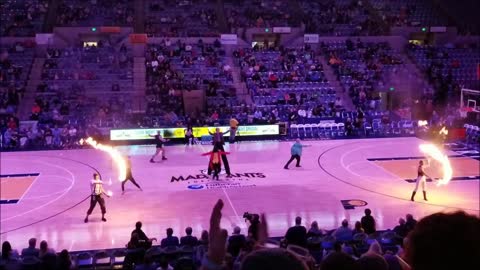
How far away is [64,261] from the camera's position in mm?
8758

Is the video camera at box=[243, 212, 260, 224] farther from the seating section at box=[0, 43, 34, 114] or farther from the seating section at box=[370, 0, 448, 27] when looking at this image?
the seating section at box=[370, 0, 448, 27]

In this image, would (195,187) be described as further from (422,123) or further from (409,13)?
(409,13)

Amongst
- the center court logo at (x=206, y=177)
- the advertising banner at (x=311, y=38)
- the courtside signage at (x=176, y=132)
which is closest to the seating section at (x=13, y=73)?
the courtside signage at (x=176, y=132)

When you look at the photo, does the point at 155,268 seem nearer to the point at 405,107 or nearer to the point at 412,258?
the point at 412,258

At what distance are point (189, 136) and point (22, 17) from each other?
17240mm

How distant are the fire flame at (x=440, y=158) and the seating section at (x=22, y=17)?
2469 centimetres

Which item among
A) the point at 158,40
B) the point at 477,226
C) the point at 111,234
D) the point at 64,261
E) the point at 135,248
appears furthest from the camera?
the point at 158,40

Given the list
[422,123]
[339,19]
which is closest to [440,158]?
[422,123]

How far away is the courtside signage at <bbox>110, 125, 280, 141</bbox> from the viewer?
88.4 ft

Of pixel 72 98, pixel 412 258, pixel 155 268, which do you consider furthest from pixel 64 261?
pixel 72 98

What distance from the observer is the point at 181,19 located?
38875 millimetres

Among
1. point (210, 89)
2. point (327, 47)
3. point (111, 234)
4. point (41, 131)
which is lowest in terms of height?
point (111, 234)

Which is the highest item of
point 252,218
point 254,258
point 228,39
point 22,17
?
point 22,17

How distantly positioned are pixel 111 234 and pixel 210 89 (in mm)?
18974
